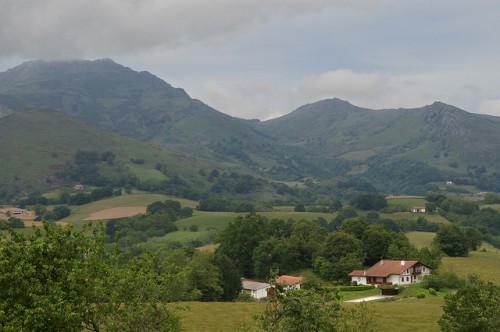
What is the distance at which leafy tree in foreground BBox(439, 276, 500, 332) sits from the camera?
41.9m

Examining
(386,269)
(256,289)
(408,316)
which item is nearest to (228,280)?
(256,289)

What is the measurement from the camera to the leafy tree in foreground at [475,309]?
4191cm

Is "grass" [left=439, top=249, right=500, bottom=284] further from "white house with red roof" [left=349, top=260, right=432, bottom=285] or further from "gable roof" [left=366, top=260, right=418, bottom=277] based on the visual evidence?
"gable roof" [left=366, top=260, right=418, bottom=277]

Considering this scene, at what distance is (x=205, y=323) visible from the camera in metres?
58.1

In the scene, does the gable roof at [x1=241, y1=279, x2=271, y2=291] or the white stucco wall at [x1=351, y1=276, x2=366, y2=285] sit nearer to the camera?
the gable roof at [x1=241, y1=279, x2=271, y2=291]

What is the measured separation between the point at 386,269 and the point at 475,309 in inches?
2408

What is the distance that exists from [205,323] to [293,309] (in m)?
33.2

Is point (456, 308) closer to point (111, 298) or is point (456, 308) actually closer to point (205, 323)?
point (205, 323)

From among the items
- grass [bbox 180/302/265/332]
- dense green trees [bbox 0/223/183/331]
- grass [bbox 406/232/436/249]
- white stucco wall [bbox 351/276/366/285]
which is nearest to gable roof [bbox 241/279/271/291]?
white stucco wall [bbox 351/276/366/285]

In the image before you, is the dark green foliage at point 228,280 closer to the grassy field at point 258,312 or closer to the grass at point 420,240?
the grassy field at point 258,312

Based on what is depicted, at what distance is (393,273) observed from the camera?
9956 centimetres

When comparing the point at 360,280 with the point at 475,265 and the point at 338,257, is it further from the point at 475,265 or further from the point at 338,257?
the point at 475,265

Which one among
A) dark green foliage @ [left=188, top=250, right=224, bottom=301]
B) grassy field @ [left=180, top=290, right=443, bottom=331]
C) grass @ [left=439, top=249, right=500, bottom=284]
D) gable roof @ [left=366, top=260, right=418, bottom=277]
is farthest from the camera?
grass @ [left=439, top=249, right=500, bottom=284]


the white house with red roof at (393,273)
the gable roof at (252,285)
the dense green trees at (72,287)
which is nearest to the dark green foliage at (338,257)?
the white house with red roof at (393,273)
